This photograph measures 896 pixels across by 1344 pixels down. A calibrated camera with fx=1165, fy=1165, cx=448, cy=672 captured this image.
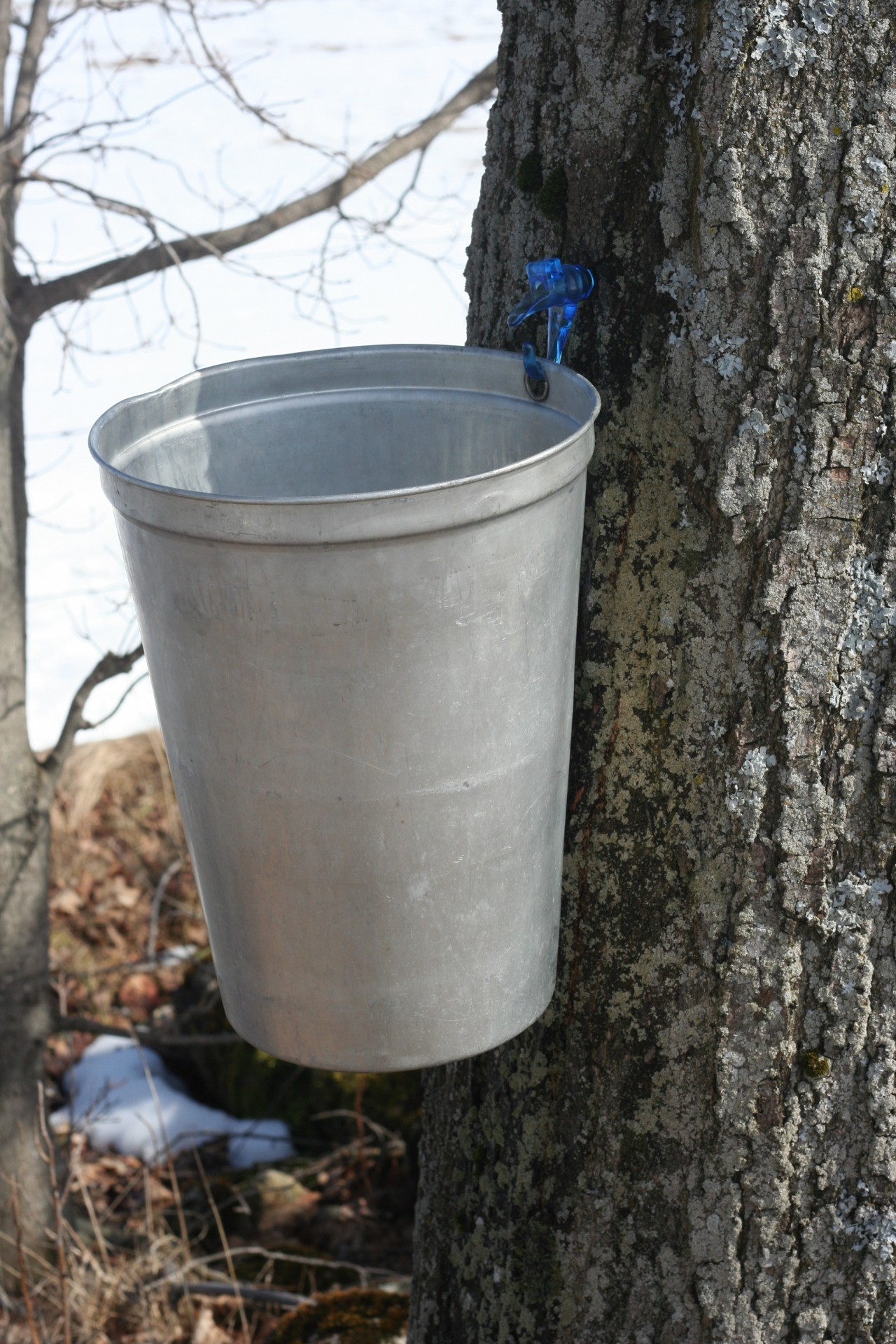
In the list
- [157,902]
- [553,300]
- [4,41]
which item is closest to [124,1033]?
[157,902]

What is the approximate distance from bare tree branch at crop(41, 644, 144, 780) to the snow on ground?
0.85 meters

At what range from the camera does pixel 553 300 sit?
46.8 inches

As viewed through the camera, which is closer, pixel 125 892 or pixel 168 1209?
pixel 168 1209

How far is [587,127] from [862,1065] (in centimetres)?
104

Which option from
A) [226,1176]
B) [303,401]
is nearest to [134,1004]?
[226,1176]

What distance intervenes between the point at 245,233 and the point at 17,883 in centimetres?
146

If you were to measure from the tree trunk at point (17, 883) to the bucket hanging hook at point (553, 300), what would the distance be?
1.56m

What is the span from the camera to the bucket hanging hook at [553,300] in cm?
118

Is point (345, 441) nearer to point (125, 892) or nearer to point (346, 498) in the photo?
point (346, 498)

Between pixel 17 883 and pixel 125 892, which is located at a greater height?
pixel 17 883

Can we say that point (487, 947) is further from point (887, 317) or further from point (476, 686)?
point (887, 317)

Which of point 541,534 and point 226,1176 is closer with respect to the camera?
point 541,534

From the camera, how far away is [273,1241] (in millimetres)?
2666

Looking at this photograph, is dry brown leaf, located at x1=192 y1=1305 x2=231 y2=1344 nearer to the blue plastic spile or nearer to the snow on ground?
the snow on ground
